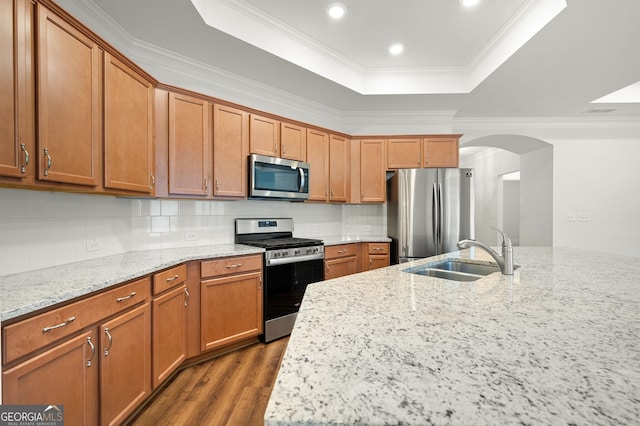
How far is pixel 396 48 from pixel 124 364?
3440 mm

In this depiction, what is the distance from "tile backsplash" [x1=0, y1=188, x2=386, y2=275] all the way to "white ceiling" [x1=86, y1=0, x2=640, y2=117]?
1.37 metres

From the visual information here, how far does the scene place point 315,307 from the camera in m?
1.02

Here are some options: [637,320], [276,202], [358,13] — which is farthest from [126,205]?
[637,320]

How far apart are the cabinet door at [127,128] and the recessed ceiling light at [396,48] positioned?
2300 mm

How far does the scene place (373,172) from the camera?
4.00 metres

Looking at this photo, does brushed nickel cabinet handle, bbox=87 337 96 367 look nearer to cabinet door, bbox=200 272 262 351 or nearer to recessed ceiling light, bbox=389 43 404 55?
cabinet door, bbox=200 272 262 351

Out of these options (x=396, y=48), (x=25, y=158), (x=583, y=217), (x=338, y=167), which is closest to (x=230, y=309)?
(x=25, y=158)

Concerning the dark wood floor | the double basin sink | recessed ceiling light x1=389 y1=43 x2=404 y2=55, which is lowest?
the dark wood floor

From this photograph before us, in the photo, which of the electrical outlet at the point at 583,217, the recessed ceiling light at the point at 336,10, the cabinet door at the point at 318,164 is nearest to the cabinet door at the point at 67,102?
the recessed ceiling light at the point at 336,10

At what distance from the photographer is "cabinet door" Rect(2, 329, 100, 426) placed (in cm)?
108

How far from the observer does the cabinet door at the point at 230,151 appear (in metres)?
2.73

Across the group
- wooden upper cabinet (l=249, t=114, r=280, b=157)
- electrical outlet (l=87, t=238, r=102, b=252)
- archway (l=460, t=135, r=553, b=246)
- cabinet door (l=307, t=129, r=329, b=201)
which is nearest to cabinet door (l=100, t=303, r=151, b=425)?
electrical outlet (l=87, t=238, r=102, b=252)

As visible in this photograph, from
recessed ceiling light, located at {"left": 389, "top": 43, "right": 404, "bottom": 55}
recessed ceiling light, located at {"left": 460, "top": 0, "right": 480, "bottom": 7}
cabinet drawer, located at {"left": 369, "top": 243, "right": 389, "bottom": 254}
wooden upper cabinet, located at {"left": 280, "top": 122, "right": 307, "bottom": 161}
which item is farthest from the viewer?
cabinet drawer, located at {"left": 369, "top": 243, "right": 389, "bottom": 254}

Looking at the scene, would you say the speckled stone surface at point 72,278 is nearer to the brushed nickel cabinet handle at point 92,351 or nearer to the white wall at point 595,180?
the brushed nickel cabinet handle at point 92,351
